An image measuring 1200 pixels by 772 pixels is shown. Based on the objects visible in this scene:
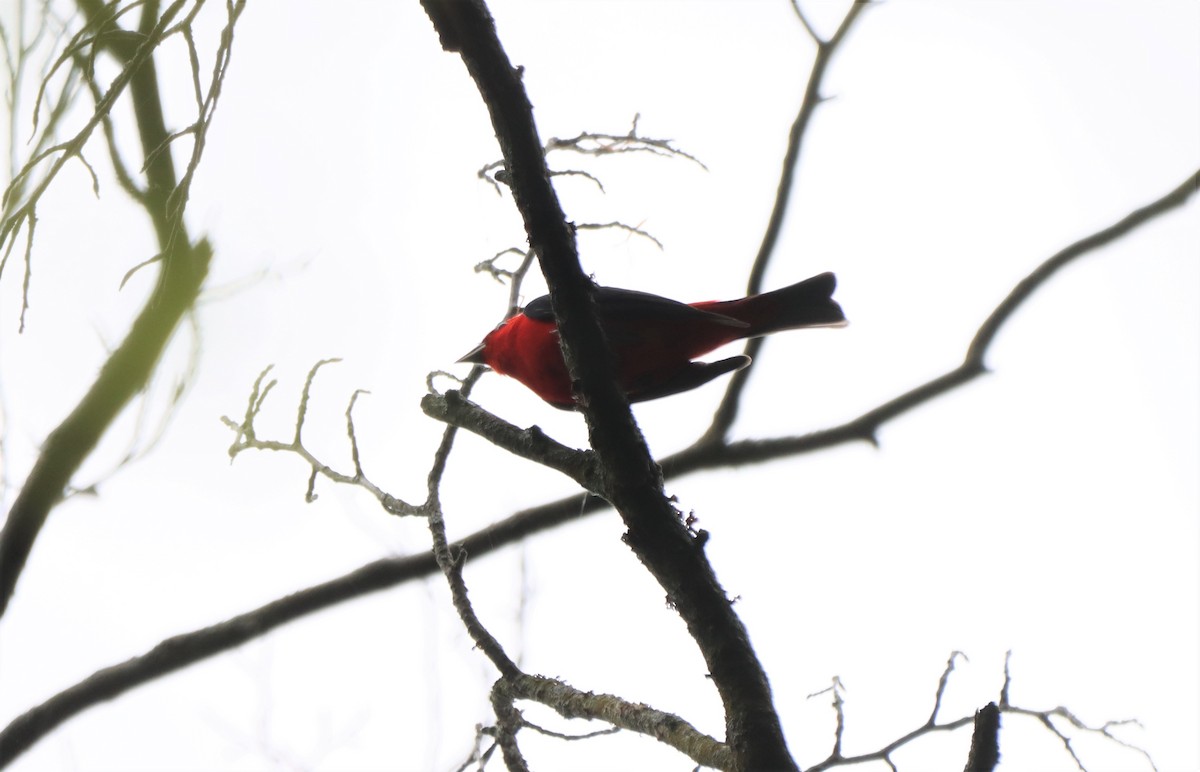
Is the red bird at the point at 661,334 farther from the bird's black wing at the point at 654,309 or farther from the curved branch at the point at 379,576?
the curved branch at the point at 379,576

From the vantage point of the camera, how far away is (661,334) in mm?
3891

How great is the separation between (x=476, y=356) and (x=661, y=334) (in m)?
1.25

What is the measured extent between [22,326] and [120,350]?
913 mm

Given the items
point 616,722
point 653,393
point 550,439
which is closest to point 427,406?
point 550,439

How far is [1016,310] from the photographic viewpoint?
3410 millimetres

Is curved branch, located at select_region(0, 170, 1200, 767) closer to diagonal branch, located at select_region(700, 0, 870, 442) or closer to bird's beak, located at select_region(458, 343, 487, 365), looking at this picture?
diagonal branch, located at select_region(700, 0, 870, 442)

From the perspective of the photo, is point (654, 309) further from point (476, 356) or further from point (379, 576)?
point (379, 576)

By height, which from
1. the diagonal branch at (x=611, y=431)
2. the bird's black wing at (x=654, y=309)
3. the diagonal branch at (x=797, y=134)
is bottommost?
the diagonal branch at (x=611, y=431)

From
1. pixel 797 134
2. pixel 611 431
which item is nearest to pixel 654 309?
pixel 797 134

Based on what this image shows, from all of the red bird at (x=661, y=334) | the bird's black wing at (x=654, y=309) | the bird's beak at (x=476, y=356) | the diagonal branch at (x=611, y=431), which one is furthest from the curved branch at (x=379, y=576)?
the diagonal branch at (x=611, y=431)

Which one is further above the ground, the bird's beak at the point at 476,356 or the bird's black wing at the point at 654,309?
the bird's beak at the point at 476,356

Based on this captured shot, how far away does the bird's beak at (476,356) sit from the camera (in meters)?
4.74

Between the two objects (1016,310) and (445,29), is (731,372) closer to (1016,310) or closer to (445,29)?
(1016,310)

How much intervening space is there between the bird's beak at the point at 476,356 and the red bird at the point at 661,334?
7.1 inches
